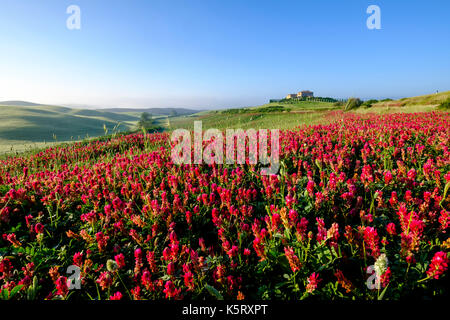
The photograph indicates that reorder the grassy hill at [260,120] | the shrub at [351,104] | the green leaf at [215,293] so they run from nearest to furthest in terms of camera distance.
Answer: the green leaf at [215,293], the shrub at [351,104], the grassy hill at [260,120]

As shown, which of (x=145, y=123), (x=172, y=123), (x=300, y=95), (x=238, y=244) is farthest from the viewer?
(x=300, y=95)

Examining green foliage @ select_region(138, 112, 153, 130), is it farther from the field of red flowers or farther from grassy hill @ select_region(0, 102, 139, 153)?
the field of red flowers

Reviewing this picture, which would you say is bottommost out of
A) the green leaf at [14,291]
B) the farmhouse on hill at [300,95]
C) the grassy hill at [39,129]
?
the green leaf at [14,291]

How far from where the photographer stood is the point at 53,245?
Answer: 10.2 ft

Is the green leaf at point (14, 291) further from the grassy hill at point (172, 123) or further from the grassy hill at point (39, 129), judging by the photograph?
the grassy hill at point (39, 129)

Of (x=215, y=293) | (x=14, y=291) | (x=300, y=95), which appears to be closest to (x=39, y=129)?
(x=14, y=291)

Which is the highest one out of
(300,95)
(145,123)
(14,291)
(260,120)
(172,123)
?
(300,95)

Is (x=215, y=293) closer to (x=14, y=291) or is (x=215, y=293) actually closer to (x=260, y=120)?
(x=14, y=291)

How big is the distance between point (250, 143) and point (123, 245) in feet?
17.8

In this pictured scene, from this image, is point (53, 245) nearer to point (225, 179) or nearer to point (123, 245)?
point (123, 245)

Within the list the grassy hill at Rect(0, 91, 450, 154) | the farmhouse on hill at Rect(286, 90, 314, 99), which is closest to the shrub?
the grassy hill at Rect(0, 91, 450, 154)

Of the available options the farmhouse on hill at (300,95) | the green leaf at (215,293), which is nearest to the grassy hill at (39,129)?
the green leaf at (215,293)

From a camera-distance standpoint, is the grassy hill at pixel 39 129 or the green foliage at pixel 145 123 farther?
the green foliage at pixel 145 123
